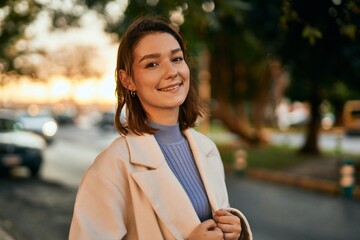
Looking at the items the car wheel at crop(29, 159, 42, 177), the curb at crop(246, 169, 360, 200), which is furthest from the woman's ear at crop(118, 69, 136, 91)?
the car wheel at crop(29, 159, 42, 177)

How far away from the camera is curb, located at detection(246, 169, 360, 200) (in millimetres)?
10724

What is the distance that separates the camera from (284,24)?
434cm

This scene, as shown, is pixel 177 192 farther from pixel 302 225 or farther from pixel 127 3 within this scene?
pixel 302 225

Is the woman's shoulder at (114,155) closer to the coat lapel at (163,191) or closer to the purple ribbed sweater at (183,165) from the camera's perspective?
the coat lapel at (163,191)

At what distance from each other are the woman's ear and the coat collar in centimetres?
21

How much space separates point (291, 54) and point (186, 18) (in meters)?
6.05

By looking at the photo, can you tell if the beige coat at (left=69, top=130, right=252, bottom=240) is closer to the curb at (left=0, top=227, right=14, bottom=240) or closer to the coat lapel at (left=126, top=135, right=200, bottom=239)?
the coat lapel at (left=126, top=135, right=200, bottom=239)

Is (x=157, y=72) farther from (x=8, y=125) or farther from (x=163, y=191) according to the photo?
(x=8, y=125)

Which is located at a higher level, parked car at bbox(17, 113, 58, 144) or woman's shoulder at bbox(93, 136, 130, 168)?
woman's shoulder at bbox(93, 136, 130, 168)

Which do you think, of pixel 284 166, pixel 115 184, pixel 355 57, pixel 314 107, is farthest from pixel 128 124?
pixel 314 107

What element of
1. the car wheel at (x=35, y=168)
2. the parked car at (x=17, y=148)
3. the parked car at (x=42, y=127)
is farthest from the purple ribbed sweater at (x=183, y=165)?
the parked car at (x=42, y=127)

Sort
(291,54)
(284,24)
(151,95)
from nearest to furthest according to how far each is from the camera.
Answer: (151,95), (284,24), (291,54)

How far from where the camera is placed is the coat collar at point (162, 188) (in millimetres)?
1719

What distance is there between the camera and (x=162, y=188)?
5.74 feet
